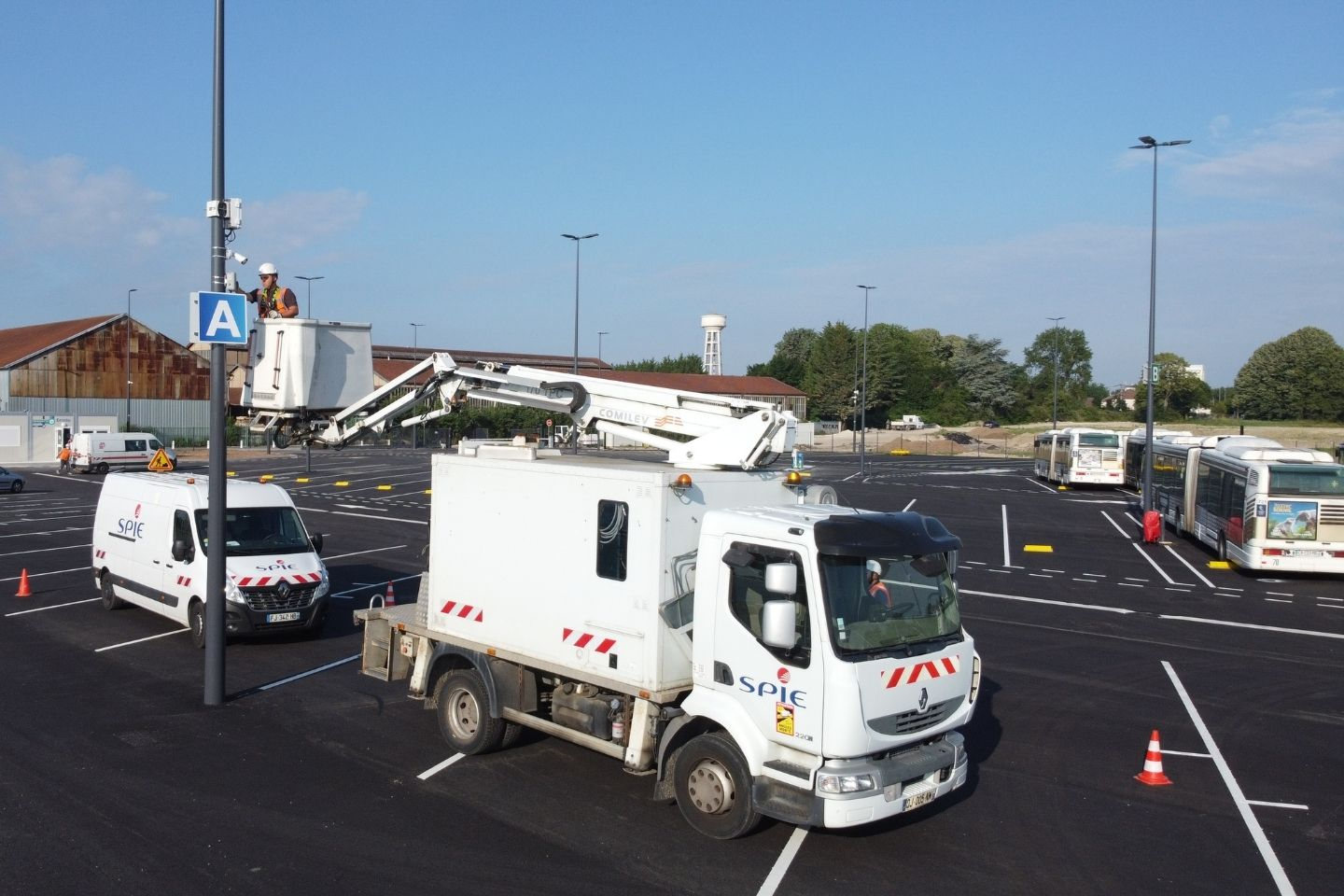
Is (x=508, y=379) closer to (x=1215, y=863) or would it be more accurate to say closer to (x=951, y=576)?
(x=951, y=576)

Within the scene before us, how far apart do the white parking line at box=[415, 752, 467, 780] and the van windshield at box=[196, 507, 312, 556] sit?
638cm

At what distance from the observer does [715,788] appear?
7.80 meters

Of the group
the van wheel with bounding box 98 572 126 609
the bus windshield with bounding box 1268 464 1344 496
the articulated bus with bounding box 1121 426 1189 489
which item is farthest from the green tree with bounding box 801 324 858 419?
the van wheel with bounding box 98 572 126 609

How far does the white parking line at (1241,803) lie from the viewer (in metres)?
7.57

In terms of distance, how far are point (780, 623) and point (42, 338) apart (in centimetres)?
7594

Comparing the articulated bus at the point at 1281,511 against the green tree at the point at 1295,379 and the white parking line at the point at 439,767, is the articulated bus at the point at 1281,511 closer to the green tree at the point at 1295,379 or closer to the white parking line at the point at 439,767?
the white parking line at the point at 439,767

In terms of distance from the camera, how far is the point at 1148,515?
28.2 meters

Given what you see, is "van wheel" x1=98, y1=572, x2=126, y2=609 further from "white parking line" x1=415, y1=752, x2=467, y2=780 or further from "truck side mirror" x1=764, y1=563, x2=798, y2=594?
"truck side mirror" x1=764, y1=563, x2=798, y2=594

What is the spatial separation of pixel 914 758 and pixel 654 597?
232 centimetres

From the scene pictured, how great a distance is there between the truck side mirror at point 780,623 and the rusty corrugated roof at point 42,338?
69.8m

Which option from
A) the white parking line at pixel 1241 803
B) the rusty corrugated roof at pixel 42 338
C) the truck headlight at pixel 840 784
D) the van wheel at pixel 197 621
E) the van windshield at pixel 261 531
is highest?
the rusty corrugated roof at pixel 42 338

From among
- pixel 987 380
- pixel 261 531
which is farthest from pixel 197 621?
pixel 987 380

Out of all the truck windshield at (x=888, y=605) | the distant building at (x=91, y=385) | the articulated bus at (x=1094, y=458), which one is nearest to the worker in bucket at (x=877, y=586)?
the truck windshield at (x=888, y=605)

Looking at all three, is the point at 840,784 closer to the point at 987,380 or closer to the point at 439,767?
the point at 439,767
